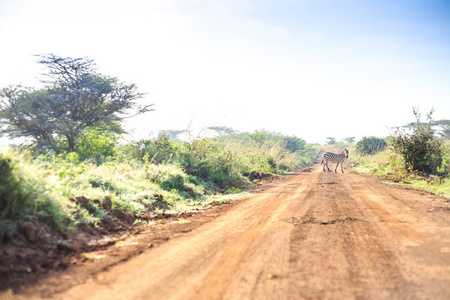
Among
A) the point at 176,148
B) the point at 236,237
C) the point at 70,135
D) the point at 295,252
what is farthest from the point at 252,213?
the point at 70,135

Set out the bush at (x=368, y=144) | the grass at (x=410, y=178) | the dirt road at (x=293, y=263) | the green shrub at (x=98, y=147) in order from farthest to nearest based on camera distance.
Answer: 1. the bush at (x=368, y=144)
2. the green shrub at (x=98, y=147)
3. the grass at (x=410, y=178)
4. the dirt road at (x=293, y=263)

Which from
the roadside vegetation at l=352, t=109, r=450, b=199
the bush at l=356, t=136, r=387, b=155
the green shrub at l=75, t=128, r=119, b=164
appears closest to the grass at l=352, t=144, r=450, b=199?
the roadside vegetation at l=352, t=109, r=450, b=199

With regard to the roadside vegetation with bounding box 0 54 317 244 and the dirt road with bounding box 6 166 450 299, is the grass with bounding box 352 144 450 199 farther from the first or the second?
the roadside vegetation with bounding box 0 54 317 244

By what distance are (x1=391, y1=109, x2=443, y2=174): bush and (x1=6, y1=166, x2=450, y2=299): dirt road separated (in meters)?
10.2

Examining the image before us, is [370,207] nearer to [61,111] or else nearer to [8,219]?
[8,219]

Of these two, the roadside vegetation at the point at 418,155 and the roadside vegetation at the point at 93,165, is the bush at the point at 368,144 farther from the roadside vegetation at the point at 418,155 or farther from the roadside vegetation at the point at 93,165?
the roadside vegetation at the point at 418,155

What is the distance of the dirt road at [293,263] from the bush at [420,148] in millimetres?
10179

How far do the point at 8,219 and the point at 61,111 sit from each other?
46.9 ft

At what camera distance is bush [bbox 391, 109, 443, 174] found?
14148 millimetres

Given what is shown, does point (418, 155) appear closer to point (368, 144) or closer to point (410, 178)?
point (410, 178)

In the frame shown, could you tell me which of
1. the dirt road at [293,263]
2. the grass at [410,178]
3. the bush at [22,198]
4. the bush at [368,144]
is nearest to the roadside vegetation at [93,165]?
the bush at [22,198]

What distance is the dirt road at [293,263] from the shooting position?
8.73ft

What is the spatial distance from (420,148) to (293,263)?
1431 centimetres

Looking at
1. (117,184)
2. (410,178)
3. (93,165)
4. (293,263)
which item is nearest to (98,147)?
(93,165)
